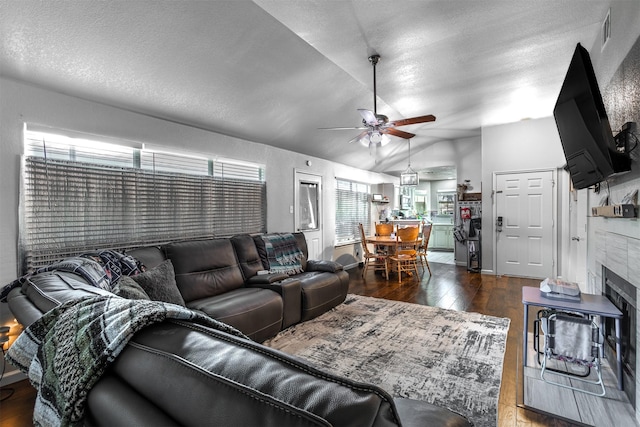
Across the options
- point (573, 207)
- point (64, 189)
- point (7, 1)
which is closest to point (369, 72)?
point (7, 1)

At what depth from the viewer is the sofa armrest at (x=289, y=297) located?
3.15 m

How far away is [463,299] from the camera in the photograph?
4.30 m

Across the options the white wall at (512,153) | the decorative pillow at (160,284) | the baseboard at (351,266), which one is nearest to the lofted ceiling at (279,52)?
the white wall at (512,153)

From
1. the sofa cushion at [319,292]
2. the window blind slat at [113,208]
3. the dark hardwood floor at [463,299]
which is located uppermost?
the window blind slat at [113,208]

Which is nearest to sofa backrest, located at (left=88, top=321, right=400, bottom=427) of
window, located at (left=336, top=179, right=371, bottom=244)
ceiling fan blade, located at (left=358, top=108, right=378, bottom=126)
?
ceiling fan blade, located at (left=358, top=108, right=378, bottom=126)

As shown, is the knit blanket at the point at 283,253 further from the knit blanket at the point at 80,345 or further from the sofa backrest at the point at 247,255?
the knit blanket at the point at 80,345

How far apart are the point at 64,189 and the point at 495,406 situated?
384 centimetres

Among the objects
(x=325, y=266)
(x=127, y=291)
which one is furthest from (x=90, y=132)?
(x=325, y=266)

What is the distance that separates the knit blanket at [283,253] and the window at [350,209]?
7.80 ft

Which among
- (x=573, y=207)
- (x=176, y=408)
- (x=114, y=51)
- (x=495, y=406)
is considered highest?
(x=114, y=51)

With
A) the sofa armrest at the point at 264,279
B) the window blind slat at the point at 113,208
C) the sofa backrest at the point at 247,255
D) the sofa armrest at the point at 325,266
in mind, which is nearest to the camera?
the window blind slat at the point at 113,208

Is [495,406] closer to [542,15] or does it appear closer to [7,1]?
[542,15]

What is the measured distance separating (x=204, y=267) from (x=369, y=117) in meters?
2.43

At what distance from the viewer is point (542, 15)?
2.58 m
